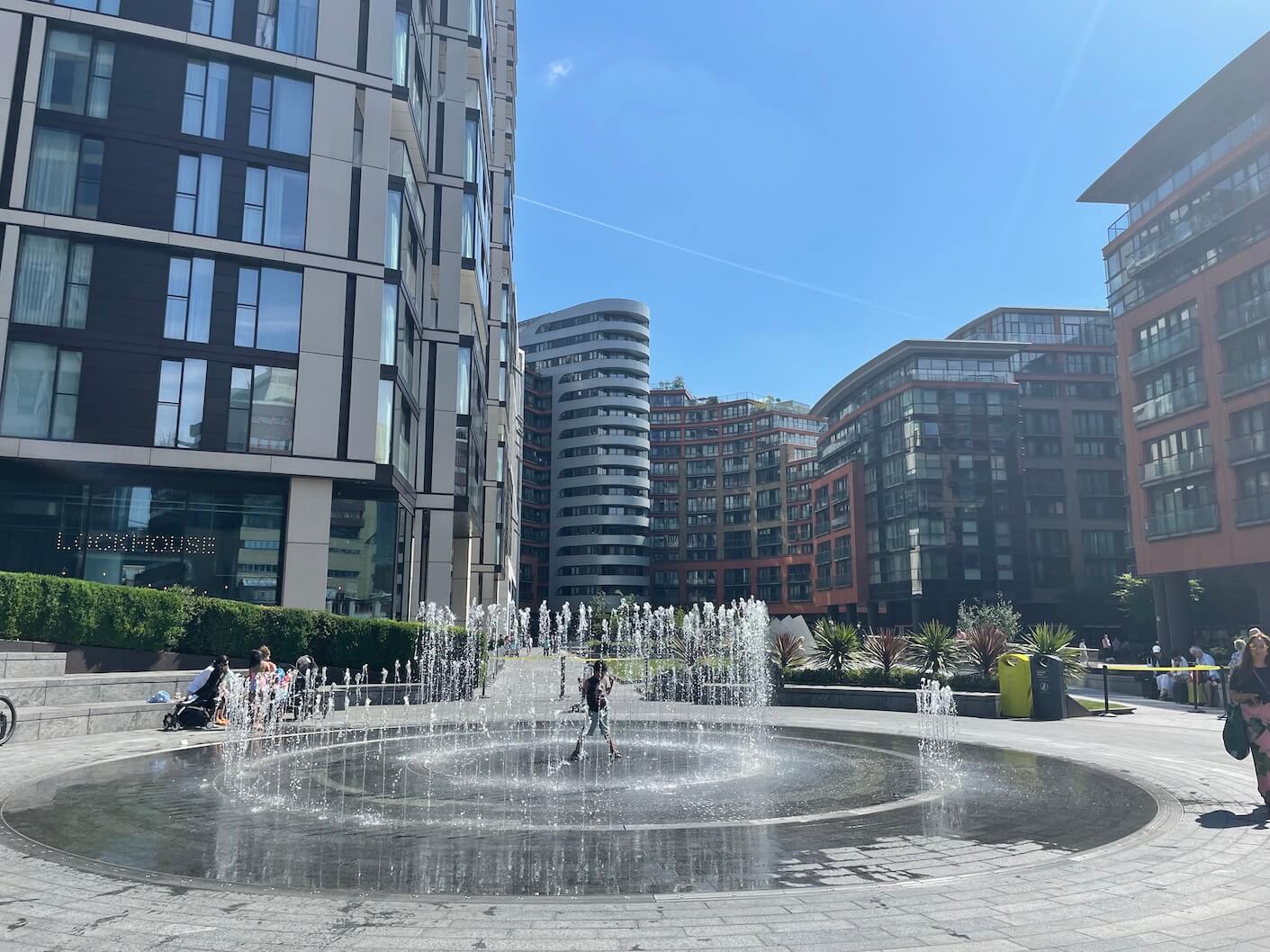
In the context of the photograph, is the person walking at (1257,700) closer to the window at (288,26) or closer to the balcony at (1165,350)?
the window at (288,26)

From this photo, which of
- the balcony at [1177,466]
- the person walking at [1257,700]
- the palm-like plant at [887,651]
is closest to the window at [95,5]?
the palm-like plant at [887,651]

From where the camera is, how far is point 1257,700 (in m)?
9.27

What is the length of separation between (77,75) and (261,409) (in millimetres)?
11394

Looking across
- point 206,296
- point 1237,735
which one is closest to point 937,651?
point 1237,735

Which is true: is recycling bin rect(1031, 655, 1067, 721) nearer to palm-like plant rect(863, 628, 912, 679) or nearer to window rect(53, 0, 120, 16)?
palm-like plant rect(863, 628, 912, 679)

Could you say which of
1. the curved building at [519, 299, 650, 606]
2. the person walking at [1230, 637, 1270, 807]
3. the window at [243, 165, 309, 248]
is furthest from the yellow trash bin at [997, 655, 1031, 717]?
the curved building at [519, 299, 650, 606]

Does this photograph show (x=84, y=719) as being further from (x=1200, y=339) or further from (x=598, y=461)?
(x=598, y=461)

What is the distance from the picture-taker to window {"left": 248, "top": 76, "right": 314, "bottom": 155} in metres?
28.8

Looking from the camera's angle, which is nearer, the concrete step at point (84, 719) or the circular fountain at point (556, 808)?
the circular fountain at point (556, 808)

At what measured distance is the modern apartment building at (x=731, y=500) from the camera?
386ft

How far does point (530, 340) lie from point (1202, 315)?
11042 cm

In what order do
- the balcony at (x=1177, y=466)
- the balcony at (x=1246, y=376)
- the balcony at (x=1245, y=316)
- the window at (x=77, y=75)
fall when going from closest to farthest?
1. the window at (x=77, y=75)
2. the balcony at (x=1246, y=376)
3. the balcony at (x=1245, y=316)
4. the balcony at (x=1177, y=466)

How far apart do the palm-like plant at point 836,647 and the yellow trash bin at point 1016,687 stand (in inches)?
169

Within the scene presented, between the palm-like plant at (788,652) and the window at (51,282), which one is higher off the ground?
the window at (51,282)
